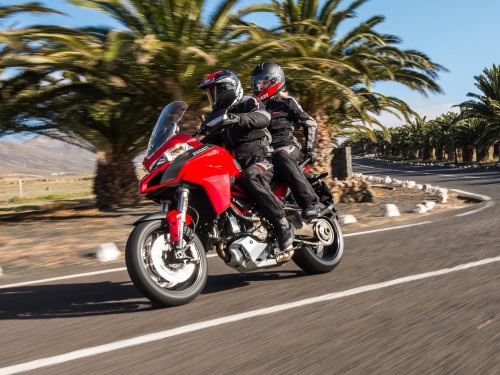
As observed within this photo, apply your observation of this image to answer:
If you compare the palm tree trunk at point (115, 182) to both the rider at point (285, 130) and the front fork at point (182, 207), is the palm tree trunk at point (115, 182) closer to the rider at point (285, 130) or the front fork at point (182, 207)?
the rider at point (285, 130)

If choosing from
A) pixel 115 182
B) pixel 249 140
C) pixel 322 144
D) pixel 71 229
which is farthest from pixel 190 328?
pixel 322 144

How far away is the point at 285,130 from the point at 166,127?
5.35ft

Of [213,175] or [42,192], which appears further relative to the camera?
[42,192]

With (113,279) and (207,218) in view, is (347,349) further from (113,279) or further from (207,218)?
(113,279)

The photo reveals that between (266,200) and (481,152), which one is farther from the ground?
(266,200)

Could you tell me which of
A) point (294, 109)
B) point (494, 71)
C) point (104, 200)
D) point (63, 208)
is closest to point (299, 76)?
point (104, 200)

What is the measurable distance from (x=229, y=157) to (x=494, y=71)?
42354mm

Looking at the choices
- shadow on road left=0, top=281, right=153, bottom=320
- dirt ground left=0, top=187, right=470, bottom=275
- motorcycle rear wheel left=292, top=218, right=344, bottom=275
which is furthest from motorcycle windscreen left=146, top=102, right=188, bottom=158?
dirt ground left=0, top=187, right=470, bottom=275

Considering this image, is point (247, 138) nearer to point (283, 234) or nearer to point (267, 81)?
point (267, 81)

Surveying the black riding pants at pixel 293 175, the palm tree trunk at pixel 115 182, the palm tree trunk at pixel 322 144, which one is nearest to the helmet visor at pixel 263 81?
the black riding pants at pixel 293 175

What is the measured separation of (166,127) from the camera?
15.7 ft

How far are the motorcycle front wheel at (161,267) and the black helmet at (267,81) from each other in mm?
1842

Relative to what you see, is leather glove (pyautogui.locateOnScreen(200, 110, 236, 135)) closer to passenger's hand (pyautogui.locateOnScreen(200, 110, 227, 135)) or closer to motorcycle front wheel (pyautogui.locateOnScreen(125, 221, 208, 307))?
passenger's hand (pyautogui.locateOnScreen(200, 110, 227, 135))

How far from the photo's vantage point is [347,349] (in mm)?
3346
